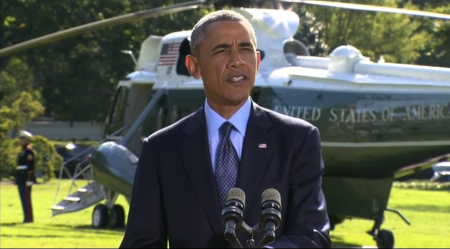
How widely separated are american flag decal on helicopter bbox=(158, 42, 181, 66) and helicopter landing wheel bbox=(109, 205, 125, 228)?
9.44 ft

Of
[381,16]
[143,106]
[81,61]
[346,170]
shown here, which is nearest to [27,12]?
[81,61]

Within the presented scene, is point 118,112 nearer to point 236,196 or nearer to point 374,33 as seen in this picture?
point 236,196

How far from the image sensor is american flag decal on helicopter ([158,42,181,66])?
1561 cm

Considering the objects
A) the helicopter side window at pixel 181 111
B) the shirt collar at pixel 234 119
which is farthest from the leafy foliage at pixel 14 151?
the shirt collar at pixel 234 119

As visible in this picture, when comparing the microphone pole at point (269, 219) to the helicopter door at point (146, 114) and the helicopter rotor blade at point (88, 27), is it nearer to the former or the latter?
the helicopter rotor blade at point (88, 27)

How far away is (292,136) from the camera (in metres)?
3.25

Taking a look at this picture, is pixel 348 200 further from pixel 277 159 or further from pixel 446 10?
pixel 446 10

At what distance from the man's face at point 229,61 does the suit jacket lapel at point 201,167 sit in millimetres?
127

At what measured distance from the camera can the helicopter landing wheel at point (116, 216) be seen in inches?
691

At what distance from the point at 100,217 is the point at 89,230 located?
872mm

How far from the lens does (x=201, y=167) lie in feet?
10.6

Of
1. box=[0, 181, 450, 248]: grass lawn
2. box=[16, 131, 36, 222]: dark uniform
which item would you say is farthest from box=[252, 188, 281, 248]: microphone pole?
box=[16, 131, 36, 222]: dark uniform

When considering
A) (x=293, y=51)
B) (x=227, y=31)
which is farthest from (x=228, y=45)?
(x=293, y=51)

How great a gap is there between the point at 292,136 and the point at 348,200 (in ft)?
37.0
